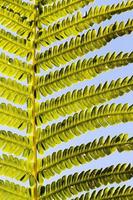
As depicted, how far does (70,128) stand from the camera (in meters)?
1.97

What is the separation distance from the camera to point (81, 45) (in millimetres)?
2129

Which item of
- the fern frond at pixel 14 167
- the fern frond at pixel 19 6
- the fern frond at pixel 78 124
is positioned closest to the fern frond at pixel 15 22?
the fern frond at pixel 19 6

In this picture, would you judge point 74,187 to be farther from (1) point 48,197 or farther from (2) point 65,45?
(2) point 65,45

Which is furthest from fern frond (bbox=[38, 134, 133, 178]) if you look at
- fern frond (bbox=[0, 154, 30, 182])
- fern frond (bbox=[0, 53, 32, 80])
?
fern frond (bbox=[0, 53, 32, 80])

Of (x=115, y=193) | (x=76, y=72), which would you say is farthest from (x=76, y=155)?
(x=76, y=72)

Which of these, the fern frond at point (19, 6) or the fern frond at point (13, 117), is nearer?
the fern frond at point (13, 117)

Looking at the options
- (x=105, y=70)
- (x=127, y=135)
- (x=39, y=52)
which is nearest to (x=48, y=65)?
(x=39, y=52)

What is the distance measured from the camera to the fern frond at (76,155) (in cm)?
186

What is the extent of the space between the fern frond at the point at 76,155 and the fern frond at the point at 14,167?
6cm

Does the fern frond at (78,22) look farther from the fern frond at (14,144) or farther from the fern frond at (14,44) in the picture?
the fern frond at (14,144)

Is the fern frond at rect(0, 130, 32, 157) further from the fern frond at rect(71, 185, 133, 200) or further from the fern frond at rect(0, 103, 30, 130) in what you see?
the fern frond at rect(71, 185, 133, 200)

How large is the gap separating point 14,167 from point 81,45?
2.05ft

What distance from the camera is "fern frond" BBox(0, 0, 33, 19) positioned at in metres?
2.32

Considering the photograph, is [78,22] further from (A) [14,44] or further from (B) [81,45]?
(A) [14,44]
